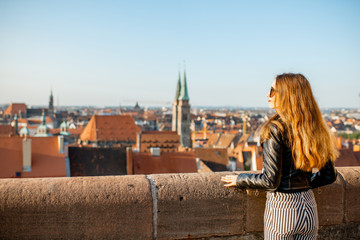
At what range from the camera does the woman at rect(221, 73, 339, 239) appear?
1.92 metres

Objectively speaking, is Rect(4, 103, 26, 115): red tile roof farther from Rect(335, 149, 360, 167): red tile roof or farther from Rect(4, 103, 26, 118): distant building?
Rect(335, 149, 360, 167): red tile roof

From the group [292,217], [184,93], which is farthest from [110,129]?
[292,217]

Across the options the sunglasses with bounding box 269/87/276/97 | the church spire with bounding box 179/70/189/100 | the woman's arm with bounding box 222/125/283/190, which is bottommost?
the woman's arm with bounding box 222/125/283/190

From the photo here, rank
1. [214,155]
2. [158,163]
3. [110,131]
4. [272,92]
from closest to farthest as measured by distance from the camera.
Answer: [272,92]
[158,163]
[214,155]
[110,131]

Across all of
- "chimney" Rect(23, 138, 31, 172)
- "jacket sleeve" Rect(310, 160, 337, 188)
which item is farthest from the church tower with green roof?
"jacket sleeve" Rect(310, 160, 337, 188)

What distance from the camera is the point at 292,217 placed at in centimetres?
195

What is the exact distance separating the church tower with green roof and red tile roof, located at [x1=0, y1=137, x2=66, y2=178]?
48893 millimetres

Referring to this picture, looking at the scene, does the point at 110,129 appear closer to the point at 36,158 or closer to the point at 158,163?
the point at 158,163

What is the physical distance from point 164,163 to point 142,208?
18769 mm

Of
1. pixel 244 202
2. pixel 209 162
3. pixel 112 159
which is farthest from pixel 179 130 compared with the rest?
pixel 244 202

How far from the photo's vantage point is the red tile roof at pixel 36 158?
1686cm

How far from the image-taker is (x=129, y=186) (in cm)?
238

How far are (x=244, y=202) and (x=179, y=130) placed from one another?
225ft

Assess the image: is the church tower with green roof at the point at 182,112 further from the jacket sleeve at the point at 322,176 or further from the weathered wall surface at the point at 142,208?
the jacket sleeve at the point at 322,176
